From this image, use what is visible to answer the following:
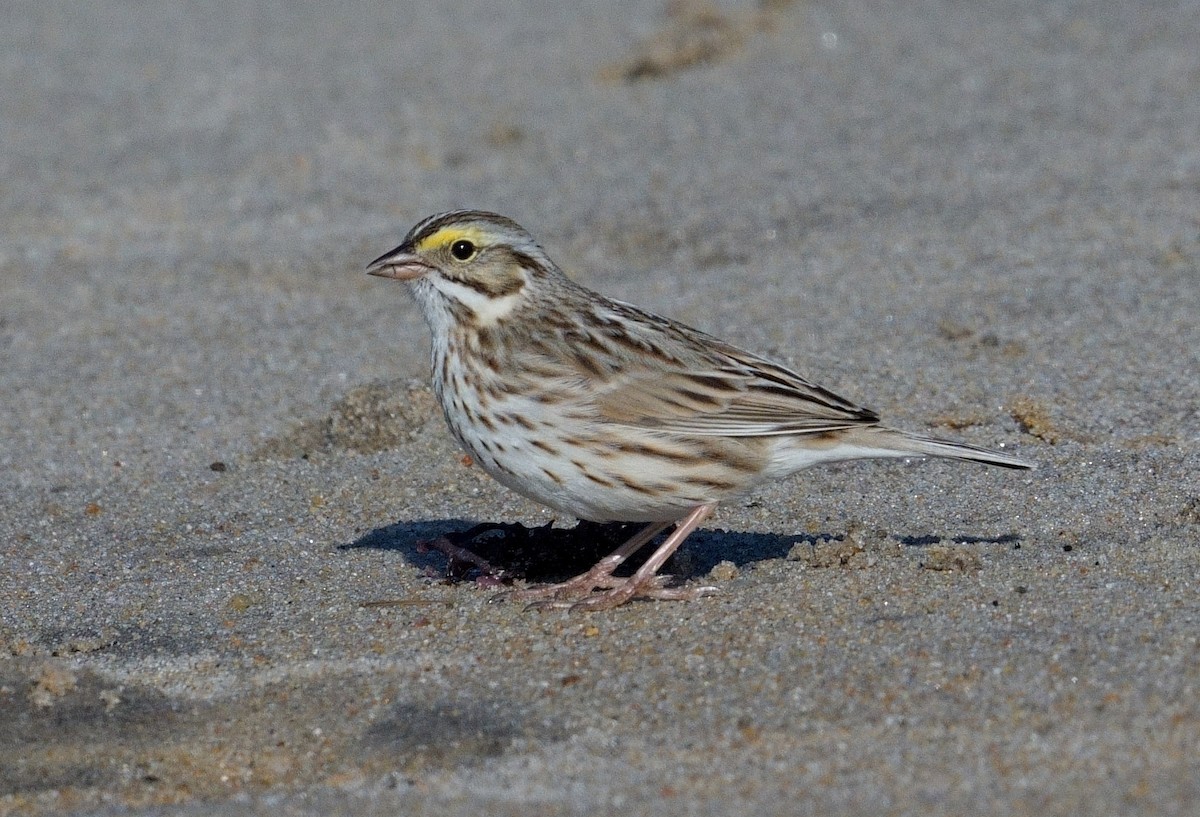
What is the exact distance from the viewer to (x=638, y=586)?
6.17 metres

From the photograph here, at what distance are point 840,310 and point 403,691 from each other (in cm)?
422

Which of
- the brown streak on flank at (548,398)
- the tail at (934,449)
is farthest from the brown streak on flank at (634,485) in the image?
the tail at (934,449)

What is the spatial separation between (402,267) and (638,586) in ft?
4.85

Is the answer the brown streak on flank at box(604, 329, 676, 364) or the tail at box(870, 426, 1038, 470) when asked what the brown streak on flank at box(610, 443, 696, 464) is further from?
the tail at box(870, 426, 1038, 470)

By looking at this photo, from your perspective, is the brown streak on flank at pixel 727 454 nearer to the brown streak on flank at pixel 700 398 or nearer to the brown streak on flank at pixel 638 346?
the brown streak on flank at pixel 700 398

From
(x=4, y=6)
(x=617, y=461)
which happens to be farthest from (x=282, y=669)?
(x=4, y=6)

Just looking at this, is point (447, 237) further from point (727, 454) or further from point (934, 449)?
point (934, 449)

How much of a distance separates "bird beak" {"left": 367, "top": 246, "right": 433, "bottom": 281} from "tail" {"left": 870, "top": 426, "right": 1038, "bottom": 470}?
5.77 feet

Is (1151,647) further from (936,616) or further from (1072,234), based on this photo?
(1072,234)

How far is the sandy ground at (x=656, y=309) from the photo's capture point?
5.08m

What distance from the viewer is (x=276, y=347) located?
30.2 ft

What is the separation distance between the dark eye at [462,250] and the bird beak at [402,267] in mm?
108

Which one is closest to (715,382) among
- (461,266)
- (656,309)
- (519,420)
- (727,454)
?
(727,454)

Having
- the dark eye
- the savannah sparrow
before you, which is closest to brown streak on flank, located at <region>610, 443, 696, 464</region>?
the savannah sparrow
